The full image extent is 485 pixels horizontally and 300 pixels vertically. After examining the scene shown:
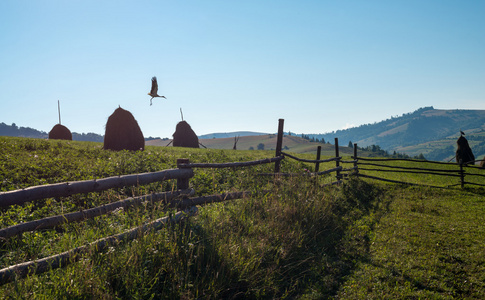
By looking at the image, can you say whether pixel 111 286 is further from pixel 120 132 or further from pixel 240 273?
pixel 120 132

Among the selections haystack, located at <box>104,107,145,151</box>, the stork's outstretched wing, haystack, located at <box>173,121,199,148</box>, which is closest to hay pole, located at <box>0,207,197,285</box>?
the stork's outstretched wing

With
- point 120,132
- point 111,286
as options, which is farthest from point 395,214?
point 120,132

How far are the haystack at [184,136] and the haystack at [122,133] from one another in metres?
10.7

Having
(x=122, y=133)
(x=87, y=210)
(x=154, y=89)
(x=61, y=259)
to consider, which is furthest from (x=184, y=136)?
(x=61, y=259)

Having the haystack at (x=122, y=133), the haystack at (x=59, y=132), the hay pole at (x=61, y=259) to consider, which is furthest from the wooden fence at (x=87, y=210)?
the haystack at (x=59, y=132)

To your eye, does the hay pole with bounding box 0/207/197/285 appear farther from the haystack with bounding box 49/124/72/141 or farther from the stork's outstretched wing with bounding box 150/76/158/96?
the haystack with bounding box 49/124/72/141

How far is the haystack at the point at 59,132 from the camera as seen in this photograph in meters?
26.9

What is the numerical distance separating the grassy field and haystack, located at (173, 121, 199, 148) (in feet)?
70.2

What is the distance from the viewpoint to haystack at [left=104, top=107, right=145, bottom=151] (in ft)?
57.1

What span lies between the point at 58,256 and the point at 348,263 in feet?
14.0

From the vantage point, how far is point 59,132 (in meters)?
27.2

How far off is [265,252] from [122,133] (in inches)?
621

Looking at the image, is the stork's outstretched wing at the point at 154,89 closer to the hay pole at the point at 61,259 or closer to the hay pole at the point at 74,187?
the hay pole at the point at 74,187

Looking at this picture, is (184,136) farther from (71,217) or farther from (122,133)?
(71,217)
